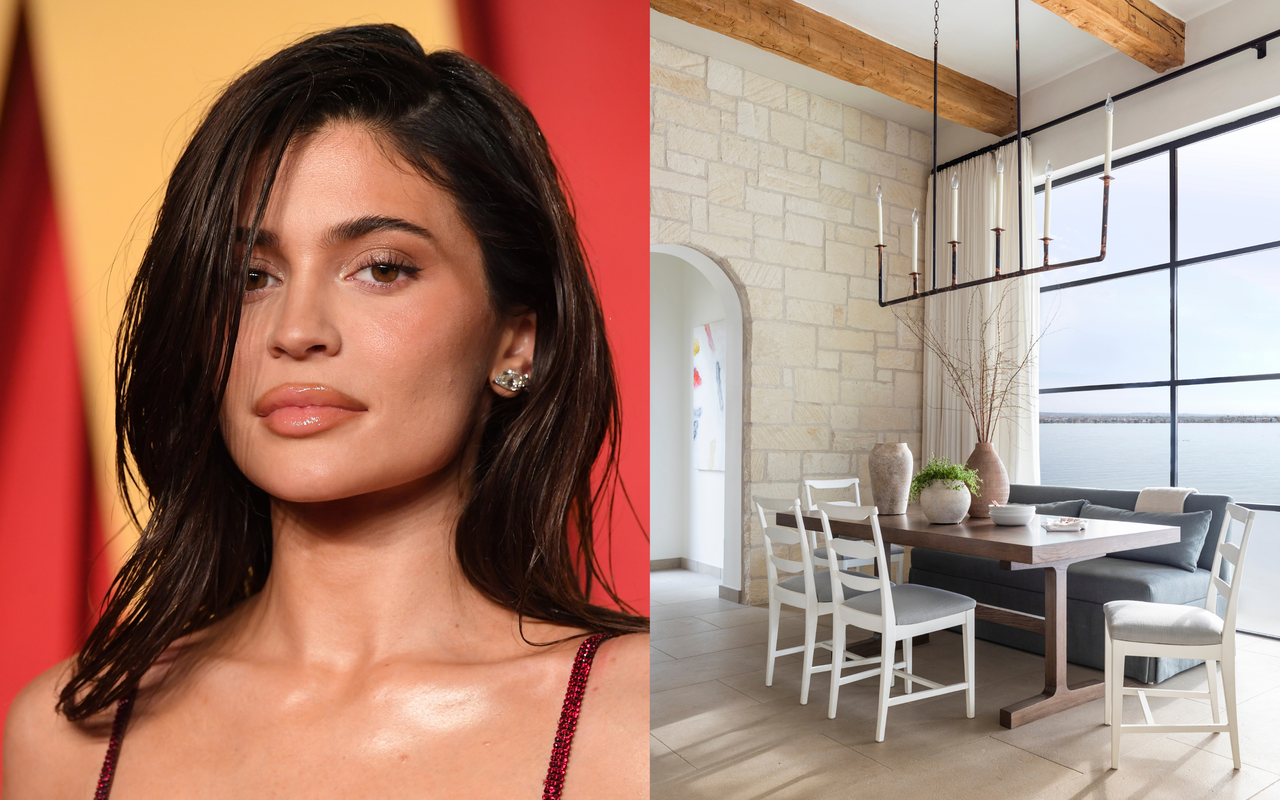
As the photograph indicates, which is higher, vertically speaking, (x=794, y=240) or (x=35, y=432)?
(x=794, y=240)

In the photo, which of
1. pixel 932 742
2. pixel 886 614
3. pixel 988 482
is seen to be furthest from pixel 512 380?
pixel 988 482

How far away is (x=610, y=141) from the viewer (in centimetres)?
80

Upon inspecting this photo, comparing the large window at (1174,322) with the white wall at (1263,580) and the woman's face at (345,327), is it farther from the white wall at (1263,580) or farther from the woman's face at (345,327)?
the woman's face at (345,327)

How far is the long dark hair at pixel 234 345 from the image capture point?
21.6 inches

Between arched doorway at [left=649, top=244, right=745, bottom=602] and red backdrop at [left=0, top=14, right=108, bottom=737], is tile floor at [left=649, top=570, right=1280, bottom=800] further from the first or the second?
arched doorway at [left=649, top=244, right=745, bottom=602]

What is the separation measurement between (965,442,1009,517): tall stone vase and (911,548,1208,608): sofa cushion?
37 cm

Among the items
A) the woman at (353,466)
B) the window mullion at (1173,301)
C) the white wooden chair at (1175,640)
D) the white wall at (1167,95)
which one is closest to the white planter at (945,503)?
the white wooden chair at (1175,640)

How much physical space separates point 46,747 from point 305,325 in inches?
16.4

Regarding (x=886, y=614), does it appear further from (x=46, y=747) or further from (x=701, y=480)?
(x=701, y=480)

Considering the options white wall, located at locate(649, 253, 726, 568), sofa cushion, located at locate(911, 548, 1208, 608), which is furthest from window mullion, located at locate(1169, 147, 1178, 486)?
white wall, located at locate(649, 253, 726, 568)

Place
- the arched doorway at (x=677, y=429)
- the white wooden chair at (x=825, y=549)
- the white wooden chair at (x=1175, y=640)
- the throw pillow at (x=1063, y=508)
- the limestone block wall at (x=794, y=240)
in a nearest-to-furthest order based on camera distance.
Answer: the white wooden chair at (x=1175, y=640) → the white wooden chair at (x=825, y=549) → the throw pillow at (x=1063, y=508) → the limestone block wall at (x=794, y=240) → the arched doorway at (x=677, y=429)

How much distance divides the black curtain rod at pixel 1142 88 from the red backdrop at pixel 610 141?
148 inches

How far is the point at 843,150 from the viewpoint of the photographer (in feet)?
18.1

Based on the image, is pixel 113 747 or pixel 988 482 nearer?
pixel 113 747
